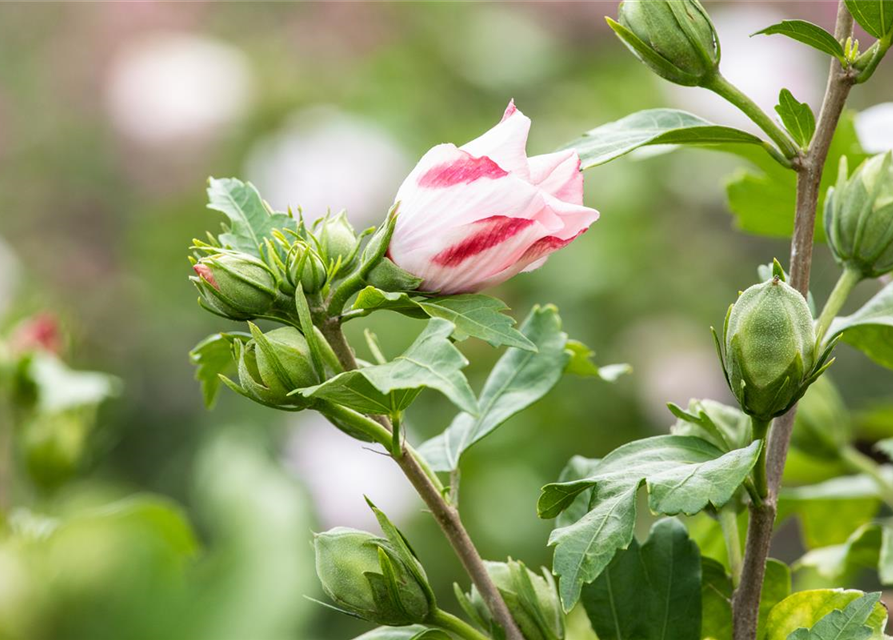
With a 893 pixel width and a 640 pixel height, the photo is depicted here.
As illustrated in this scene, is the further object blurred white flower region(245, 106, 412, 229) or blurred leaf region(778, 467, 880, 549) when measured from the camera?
blurred white flower region(245, 106, 412, 229)

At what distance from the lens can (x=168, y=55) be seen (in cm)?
180

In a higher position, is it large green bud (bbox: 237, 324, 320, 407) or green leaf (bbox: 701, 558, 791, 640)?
large green bud (bbox: 237, 324, 320, 407)

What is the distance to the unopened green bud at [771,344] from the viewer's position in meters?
0.29

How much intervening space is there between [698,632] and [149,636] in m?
0.23

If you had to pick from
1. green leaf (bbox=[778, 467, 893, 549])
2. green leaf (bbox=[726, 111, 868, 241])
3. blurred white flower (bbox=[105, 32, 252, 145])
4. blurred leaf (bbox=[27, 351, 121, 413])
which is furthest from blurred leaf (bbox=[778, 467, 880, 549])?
blurred white flower (bbox=[105, 32, 252, 145])

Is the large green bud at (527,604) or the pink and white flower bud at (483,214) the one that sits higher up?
the pink and white flower bud at (483,214)

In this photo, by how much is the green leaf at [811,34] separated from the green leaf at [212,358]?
0.19 meters

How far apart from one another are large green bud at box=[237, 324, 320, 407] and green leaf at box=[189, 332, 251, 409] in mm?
38

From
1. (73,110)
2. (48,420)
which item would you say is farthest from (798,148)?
(73,110)

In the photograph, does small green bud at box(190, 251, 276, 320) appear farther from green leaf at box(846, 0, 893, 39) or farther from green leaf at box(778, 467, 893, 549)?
green leaf at box(778, 467, 893, 549)

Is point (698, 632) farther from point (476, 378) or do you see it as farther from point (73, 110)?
point (73, 110)

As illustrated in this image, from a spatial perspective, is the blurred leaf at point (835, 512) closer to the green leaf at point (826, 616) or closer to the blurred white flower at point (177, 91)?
the green leaf at point (826, 616)

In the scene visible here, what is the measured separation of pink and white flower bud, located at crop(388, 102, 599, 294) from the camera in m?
0.31

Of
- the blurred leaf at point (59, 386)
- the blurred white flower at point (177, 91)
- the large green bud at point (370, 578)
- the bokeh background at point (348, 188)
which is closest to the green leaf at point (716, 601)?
the large green bud at point (370, 578)
